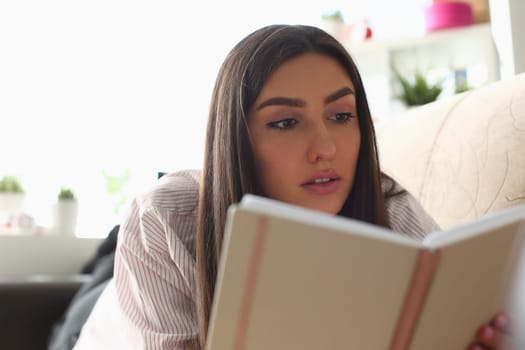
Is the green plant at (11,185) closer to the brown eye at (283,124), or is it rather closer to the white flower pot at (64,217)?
the white flower pot at (64,217)

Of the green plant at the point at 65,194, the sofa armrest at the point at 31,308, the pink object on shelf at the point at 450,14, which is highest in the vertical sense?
the pink object on shelf at the point at 450,14

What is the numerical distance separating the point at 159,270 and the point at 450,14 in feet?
5.27

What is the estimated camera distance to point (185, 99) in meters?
2.76

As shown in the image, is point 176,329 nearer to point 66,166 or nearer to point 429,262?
point 429,262

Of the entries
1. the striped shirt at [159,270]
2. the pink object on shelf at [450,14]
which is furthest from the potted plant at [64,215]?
the pink object on shelf at [450,14]

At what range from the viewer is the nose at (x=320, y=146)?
34.1 inches

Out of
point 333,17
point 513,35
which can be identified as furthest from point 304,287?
point 333,17

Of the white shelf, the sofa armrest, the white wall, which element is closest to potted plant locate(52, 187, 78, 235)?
the sofa armrest

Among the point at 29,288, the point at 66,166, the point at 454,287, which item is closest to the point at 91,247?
the point at 66,166

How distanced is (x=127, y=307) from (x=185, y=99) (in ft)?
6.17

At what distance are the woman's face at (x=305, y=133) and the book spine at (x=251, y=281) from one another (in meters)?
0.39

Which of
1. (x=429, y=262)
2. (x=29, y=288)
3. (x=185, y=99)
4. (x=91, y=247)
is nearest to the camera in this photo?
(x=429, y=262)

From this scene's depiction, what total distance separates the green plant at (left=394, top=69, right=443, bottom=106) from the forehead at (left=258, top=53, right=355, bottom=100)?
133 cm

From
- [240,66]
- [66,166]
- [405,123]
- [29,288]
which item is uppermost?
[240,66]
